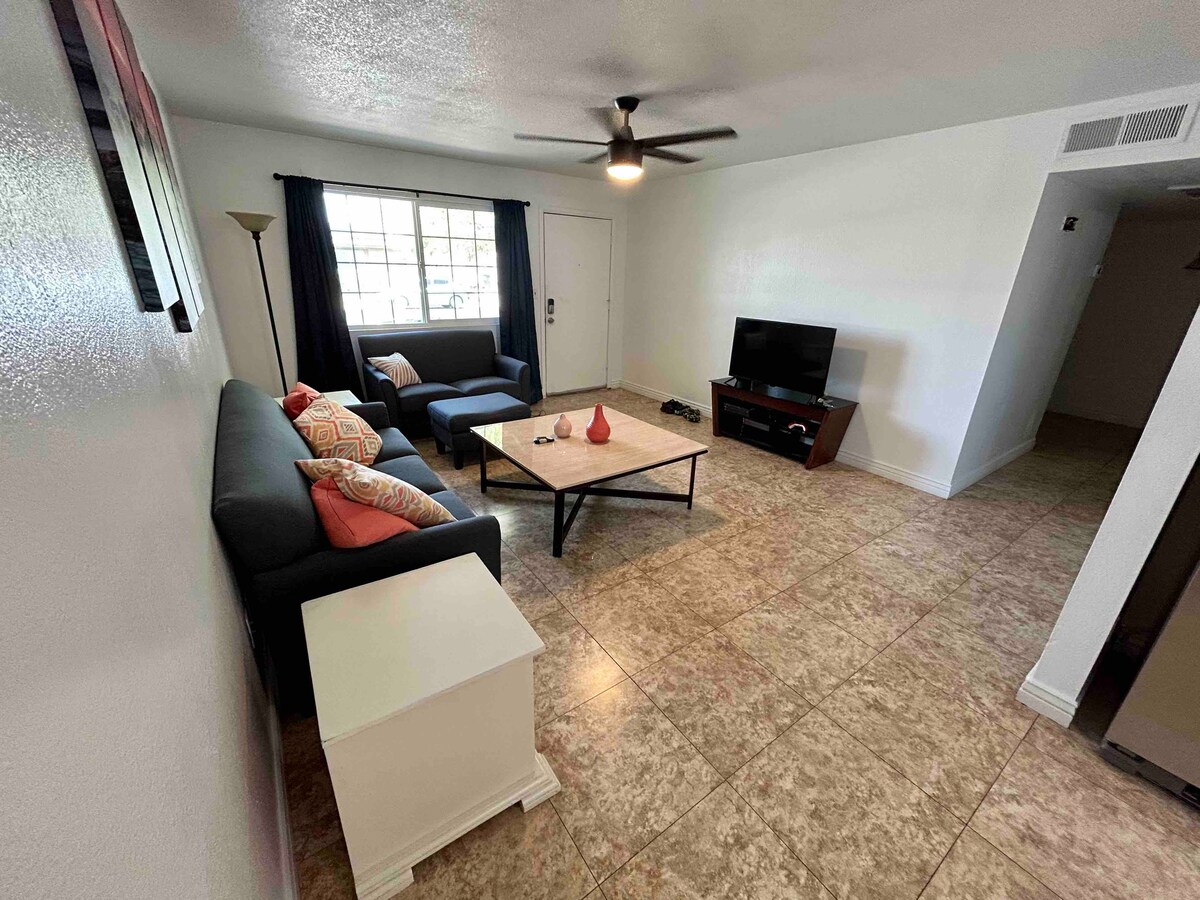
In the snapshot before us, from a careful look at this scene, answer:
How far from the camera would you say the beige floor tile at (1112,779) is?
1.41 m

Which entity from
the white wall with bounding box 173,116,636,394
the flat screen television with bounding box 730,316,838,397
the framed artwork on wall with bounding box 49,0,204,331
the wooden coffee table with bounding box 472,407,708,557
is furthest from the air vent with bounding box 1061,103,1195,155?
the white wall with bounding box 173,116,636,394

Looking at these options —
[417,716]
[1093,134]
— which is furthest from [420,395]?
[1093,134]

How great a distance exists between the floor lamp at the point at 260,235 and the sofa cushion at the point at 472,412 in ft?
4.75

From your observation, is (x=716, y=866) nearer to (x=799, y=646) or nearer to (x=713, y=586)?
(x=799, y=646)

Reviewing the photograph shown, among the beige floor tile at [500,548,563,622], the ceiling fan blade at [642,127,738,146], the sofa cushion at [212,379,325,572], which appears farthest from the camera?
the ceiling fan blade at [642,127,738,146]

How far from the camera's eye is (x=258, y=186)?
3592 millimetres

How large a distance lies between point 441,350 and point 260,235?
1.54 m

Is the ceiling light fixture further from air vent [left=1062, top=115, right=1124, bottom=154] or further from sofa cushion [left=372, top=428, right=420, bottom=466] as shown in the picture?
air vent [left=1062, top=115, right=1124, bottom=154]

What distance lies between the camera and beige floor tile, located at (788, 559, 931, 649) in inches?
83.2

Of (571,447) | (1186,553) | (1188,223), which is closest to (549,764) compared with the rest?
(571,447)

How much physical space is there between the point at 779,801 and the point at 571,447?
1.95 meters

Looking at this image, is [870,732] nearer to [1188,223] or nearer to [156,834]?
[156,834]

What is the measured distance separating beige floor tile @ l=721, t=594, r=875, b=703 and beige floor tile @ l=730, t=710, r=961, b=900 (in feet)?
0.78

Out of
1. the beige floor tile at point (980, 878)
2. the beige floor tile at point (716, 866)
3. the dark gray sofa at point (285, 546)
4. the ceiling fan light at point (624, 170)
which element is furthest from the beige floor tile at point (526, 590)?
the ceiling fan light at point (624, 170)
